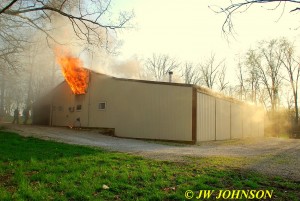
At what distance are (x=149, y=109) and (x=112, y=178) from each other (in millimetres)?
13993

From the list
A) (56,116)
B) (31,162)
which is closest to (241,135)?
(56,116)

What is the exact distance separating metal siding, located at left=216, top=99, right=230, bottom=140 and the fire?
10.6 metres

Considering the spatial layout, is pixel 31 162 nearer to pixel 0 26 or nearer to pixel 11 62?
pixel 0 26

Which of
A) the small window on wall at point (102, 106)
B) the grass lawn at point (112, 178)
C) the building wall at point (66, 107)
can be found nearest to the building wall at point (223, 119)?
the small window on wall at point (102, 106)

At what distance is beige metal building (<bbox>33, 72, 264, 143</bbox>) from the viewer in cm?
2056

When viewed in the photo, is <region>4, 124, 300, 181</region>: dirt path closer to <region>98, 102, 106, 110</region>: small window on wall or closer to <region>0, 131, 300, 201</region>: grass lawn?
<region>0, 131, 300, 201</region>: grass lawn

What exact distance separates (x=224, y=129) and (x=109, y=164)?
18796mm

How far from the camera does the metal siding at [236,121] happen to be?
28516mm

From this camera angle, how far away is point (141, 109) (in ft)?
70.0

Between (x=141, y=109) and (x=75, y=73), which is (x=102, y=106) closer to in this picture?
(x=141, y=109)

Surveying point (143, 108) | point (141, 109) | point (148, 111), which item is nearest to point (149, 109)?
point (148, 111)

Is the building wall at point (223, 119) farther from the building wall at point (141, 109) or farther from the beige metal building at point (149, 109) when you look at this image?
the building wall at point (141, 109)

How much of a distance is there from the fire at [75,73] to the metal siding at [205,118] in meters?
9.18

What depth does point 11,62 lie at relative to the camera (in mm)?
23156
